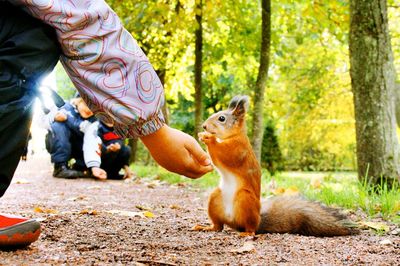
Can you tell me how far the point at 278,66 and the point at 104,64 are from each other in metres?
12.8

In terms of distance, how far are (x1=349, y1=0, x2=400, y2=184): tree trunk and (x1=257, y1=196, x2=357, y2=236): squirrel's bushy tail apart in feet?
6.11

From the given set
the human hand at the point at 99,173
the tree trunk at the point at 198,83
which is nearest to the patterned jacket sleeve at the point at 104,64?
the human hand at the point at 99,173

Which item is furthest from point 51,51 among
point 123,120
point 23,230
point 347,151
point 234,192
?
point 347,151

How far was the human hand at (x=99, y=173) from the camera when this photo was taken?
22.0 feet

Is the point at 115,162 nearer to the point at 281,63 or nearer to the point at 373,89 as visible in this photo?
the point at 373,89

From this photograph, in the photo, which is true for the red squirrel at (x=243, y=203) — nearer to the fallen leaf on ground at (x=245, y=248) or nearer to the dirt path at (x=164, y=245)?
the dirt path at (x=164, y=245)

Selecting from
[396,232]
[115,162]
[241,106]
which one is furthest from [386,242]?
[115,162]

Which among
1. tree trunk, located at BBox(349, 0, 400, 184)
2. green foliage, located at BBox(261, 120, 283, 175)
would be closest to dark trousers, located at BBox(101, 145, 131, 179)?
tree trunk, located at BBox(349, 0, 400, 184)

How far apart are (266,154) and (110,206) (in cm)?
1044

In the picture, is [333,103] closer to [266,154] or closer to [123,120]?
[266,154]

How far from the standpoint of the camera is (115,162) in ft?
24.2

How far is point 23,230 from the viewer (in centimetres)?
186

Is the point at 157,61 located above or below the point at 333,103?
above

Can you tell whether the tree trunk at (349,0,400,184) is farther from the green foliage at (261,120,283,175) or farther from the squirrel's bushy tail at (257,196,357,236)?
the green foliage at (261,120,283,175)
